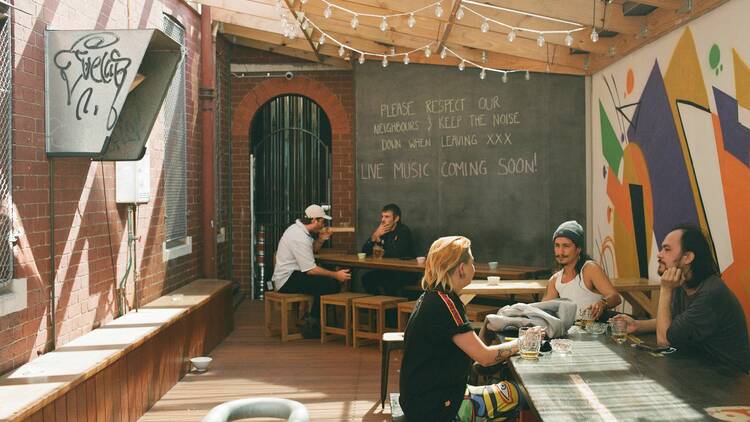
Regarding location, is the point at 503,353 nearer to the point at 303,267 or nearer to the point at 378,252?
the point at 303,267

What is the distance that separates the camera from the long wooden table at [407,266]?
808 cm

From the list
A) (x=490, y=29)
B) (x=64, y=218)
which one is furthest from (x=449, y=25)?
(x=64, y=218)

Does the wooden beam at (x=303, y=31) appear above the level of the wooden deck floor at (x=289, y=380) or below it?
above

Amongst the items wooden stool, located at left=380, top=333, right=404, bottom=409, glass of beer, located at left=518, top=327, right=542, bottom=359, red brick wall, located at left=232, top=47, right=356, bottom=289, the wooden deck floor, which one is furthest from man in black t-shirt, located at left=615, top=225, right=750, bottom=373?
red brick wall, located at left=232, top=47, right=356, bottom=289

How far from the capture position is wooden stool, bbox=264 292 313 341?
8742mm

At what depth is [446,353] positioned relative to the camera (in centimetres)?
397

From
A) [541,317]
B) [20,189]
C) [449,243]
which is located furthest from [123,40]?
[541,317]

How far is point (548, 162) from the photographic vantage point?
8906 millimetres

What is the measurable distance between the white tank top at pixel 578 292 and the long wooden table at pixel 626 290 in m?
0.98

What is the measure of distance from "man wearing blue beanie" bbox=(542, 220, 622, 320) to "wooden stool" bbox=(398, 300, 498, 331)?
6.07ft

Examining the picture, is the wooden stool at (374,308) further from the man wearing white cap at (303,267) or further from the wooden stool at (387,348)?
the wooden stool at (387,348)

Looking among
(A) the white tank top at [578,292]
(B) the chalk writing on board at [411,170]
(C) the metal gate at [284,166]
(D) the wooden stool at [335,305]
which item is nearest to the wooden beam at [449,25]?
(B) the chalk writing on board at [411,170]

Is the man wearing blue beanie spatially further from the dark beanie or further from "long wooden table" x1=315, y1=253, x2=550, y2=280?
"long wooden table" x1=315, y1=253, x2=550, y2=280

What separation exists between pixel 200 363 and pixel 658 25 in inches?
177
